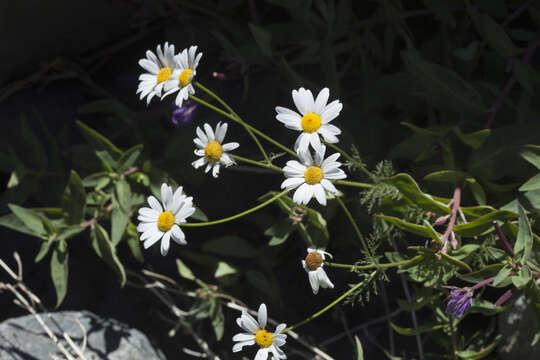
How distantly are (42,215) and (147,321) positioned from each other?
0.76 m

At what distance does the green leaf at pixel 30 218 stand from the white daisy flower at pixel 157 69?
71cm

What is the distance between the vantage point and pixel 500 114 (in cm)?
211

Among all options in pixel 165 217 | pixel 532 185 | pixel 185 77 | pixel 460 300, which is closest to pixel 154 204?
pixel 165 217

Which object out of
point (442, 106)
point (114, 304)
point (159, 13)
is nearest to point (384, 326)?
point (442, 106)

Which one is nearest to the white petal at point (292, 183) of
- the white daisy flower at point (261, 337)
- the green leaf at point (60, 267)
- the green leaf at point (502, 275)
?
the white daisy flower at point (261, 337)

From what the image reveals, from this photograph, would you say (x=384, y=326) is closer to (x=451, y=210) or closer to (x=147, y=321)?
(x=451, y=210)

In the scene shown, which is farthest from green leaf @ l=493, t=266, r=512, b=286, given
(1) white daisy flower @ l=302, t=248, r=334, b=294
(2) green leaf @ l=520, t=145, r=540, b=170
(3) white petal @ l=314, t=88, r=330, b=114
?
(3) white petal @ l=314, t=88, r=330, b=114

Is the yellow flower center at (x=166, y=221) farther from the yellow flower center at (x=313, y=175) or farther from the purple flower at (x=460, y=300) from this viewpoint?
the purple flower at (x=460, y=300)

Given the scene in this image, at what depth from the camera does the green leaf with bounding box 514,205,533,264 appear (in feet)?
5.20

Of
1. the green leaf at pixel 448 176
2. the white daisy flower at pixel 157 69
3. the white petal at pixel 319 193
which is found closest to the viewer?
the white petal at pixel 319 193

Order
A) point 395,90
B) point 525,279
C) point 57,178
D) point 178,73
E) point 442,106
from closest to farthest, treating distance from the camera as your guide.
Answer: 1. point 525,279
2. point 178,73
3. point 442,106
4. point 395,90
5. point 57,178

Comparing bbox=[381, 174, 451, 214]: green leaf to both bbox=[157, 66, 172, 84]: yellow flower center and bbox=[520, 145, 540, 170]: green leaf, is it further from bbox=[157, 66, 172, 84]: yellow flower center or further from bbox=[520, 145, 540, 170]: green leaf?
bbox=[157, 66, 172, 84]: yellow flower center

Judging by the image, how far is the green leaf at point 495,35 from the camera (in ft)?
6.55

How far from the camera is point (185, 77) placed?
1.66 m
